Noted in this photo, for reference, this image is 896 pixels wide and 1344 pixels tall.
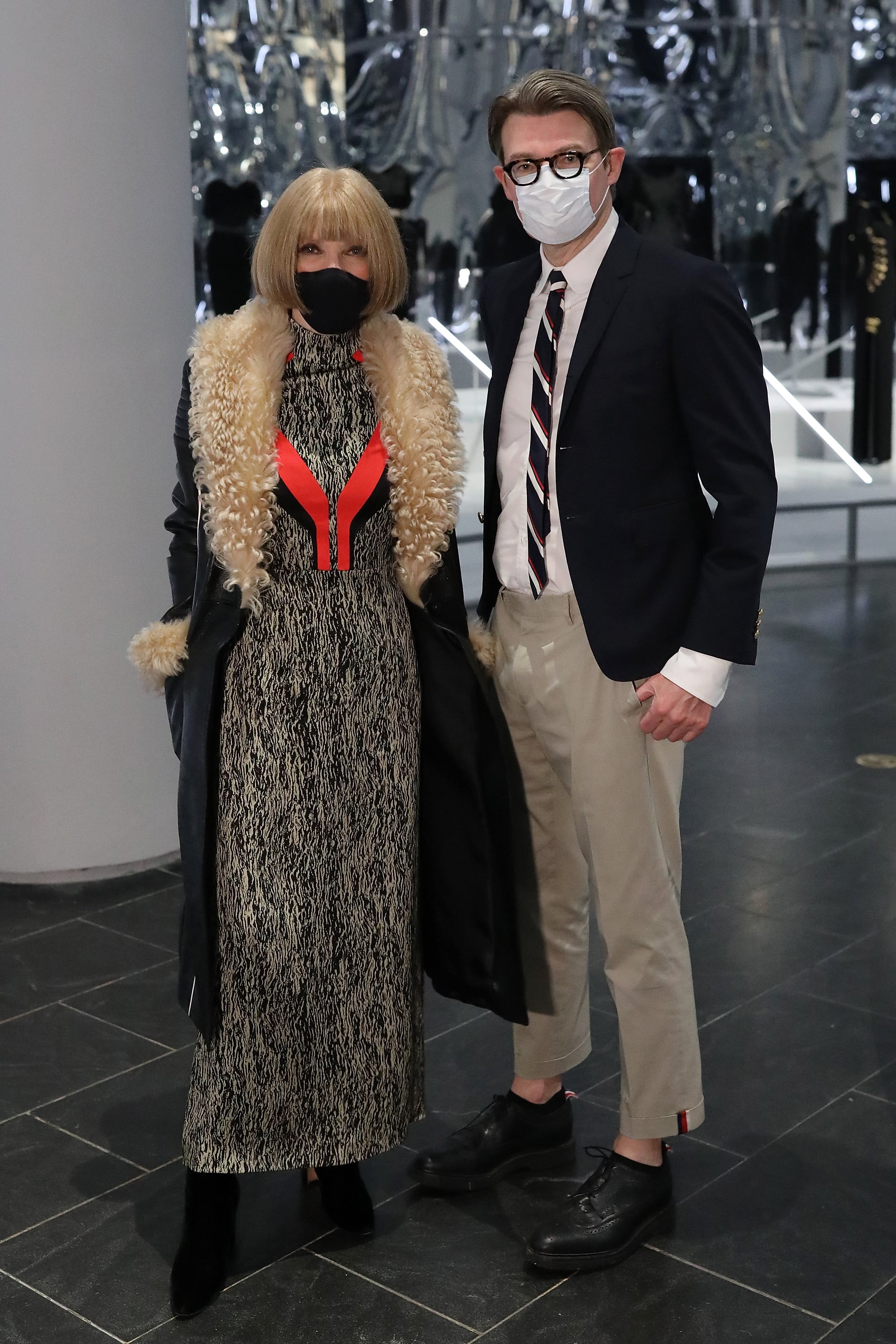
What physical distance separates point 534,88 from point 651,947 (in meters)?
1.35

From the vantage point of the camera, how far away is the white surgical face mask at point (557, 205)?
2.44 meters

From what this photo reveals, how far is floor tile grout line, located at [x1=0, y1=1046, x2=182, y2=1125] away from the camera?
3.12m

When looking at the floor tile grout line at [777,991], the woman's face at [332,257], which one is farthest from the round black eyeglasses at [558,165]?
the floor tile grout line at [777,991]

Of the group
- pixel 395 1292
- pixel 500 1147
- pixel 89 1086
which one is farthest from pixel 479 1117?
pixel 89 1086

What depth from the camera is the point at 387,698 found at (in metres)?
2.55

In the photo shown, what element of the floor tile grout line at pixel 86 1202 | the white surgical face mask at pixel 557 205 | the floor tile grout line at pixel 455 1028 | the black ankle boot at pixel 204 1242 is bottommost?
the floor tile grout line at pixel 455 1028

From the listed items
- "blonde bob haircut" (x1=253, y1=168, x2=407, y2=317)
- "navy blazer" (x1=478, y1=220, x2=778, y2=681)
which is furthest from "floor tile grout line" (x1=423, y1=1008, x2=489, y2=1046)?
"blonde bob haircut" (x1=253, y1=168, x2=407, y2=317)

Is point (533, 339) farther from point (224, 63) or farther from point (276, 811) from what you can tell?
point (224, 63)

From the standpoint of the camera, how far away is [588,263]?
2525mm

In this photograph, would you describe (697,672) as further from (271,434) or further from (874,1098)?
(874,1098)

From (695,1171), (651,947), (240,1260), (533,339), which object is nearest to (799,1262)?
(695,1171)

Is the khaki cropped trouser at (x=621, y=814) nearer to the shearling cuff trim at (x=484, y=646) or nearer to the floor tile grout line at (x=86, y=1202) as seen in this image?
the shearling cuff trim at (x=484, y=646)

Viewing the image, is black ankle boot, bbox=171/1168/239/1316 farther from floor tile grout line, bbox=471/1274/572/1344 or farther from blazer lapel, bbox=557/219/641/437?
blazer lapel, bbox=557/219/641/437

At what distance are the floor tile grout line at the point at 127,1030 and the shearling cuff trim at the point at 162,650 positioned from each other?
1103mm
